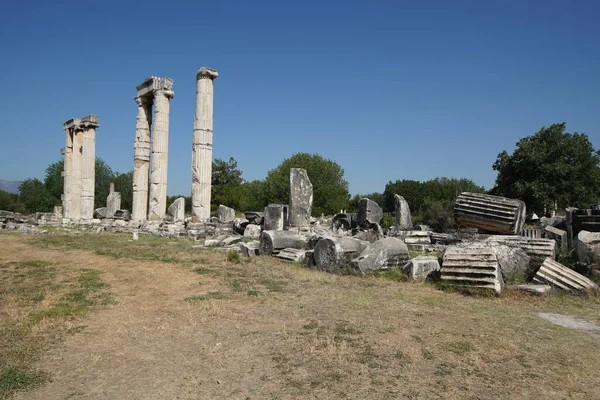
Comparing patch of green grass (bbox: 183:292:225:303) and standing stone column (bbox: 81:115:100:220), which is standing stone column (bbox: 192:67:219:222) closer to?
standing stone column (bbox: 81:115:100:220)

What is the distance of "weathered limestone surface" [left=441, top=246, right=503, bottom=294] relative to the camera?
7754mm

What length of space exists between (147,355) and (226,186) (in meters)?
43.8

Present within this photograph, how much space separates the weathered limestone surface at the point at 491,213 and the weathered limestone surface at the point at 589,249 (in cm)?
165

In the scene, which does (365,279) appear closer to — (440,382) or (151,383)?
(440,382)

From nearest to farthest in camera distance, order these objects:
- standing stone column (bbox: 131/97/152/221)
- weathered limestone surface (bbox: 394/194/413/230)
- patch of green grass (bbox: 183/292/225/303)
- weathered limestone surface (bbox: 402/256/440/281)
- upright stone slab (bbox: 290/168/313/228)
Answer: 1. patch of green grass (bbox: 183/292/225/303)
2. weathered limestone surface (bbox: 402/256/440/281)
3. upright stone slab (bbox: 290/168/313/228)
4. weathered limestone surface (bbox: 394/194/413/230)
5. standing stone column (bbox: 131/97/152/221)

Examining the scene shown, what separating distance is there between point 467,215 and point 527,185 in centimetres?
2106

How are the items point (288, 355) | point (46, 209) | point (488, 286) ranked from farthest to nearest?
1. point (46, 209)
2. point (488, 286)
3. point (288, 355)

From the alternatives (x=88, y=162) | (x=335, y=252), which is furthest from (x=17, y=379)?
(x=88, y=162)

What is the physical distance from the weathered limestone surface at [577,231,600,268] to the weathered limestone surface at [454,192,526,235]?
1.65m

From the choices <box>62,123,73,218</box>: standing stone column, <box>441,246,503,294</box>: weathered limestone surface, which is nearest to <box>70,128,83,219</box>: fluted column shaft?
<box>62,123,73,218</box>: standing stone column

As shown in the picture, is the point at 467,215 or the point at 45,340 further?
the point at 467,215

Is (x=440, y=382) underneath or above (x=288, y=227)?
underneath

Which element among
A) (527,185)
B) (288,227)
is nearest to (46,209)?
(288,227)

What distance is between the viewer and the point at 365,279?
30.3 feet
